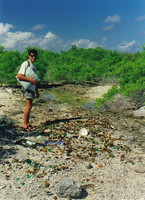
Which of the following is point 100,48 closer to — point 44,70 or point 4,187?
point 44,70

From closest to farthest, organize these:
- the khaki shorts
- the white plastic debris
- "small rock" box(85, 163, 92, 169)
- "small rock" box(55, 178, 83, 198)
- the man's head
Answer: "small rock" box(55, 178, 83, 198) < "small rock" box(85, 163, 92, 169) < the man's head < the khaki shorts < the white plastic debris

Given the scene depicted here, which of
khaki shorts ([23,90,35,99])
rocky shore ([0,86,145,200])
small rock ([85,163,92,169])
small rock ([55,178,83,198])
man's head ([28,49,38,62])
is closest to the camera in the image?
small rock ([55,178,83,198])

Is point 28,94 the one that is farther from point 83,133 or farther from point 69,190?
point 69,190

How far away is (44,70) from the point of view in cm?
2380

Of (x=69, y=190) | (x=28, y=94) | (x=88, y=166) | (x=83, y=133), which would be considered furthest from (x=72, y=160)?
(x=28, y=94)

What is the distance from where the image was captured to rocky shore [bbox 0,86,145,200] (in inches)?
165

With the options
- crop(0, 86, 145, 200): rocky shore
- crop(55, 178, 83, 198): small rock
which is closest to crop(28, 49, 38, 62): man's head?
crop(0, 86, 145, 200): rocky shore

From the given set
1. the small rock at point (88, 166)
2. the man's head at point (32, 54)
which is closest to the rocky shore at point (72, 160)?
the small rock at point (88, 166)

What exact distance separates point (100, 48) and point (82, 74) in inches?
876

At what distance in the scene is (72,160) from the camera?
17.6 ft

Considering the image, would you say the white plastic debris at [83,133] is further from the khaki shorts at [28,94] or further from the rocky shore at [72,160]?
the khaki shorts at [28,94]

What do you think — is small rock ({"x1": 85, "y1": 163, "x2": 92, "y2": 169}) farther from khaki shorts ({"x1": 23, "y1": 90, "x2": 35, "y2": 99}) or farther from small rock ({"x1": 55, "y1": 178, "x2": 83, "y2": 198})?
khaki shorts ({"x1": 23, "y1": 90, "x2": 35, "y2": 99})

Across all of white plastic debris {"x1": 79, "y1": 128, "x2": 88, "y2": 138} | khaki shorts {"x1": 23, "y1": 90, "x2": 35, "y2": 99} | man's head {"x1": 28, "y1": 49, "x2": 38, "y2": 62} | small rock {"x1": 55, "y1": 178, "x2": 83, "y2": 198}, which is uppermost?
man's head {"x1": 28, "y1": 49, "x2": 38, "y2": 62}

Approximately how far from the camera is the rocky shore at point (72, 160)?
13.8 ft
